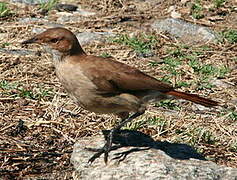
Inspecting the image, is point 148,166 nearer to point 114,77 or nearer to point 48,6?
point 114,77

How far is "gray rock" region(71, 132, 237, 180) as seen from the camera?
424cm

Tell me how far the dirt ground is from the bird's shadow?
344mm

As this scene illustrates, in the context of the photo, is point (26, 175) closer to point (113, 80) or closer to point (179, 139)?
point (113, 80)

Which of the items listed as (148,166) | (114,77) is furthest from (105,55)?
(148,166)

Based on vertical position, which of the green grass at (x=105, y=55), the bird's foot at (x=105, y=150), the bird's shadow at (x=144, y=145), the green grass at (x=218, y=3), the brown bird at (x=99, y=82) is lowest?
the green grass at (x=105, y=55)

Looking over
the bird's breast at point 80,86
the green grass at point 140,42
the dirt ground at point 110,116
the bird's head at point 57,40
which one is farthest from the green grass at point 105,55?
the bird's breast at point 80,86

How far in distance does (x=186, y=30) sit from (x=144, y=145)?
374cm

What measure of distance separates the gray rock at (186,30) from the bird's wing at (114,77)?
3242 millimetres

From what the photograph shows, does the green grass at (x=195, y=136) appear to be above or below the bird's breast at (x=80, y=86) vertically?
below

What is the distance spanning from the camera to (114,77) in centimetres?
468

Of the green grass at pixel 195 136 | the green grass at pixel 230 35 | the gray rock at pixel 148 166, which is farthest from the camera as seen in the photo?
the green grass at pixel 230 35

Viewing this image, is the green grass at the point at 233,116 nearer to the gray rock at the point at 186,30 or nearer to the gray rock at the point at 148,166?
the gray rock at the point at 148,166

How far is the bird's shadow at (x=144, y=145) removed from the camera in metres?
4.62

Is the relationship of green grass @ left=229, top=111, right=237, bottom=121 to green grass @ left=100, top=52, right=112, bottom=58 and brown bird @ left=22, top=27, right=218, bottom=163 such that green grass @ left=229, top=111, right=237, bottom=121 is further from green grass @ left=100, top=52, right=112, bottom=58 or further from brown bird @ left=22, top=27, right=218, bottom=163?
green grass @ left=100, top=52, right=112, bottom=58
